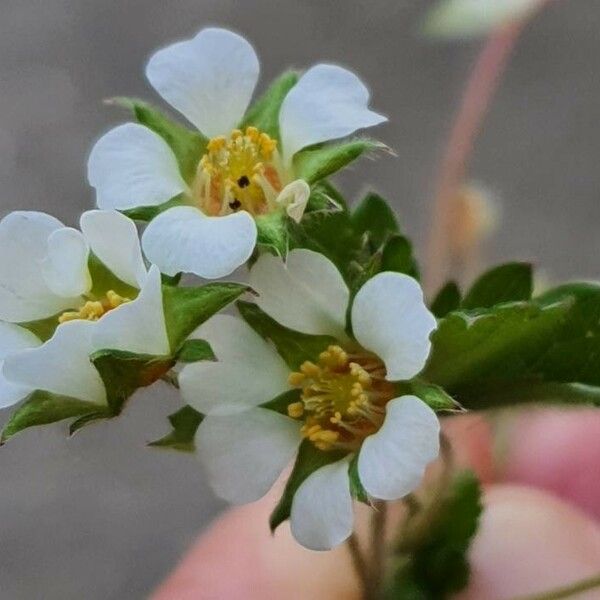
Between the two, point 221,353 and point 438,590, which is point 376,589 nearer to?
point 438,590

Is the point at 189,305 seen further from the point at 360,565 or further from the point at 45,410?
the point at 360,565

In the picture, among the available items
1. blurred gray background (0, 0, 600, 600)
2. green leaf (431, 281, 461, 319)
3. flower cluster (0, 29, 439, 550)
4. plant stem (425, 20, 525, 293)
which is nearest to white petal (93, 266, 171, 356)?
flower cluster (0, 29, 439, 550)

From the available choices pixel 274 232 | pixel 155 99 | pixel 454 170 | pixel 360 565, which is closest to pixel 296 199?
pixel 274 232

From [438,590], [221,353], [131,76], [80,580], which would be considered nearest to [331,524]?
[221,353]

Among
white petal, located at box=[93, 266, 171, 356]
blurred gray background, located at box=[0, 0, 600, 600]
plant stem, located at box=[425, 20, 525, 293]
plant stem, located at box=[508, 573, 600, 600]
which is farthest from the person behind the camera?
blurred gray background, located at box=[0, 0, 600, 600]

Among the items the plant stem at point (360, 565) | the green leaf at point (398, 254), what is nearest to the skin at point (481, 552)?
the plant stem at point (360, 565)

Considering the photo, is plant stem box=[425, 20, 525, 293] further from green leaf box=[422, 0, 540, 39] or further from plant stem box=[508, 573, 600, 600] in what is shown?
plant stem box=[508, 573, 600, 600]

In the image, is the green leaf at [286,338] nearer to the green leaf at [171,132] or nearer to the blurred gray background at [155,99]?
the green leaf at [171,132]
